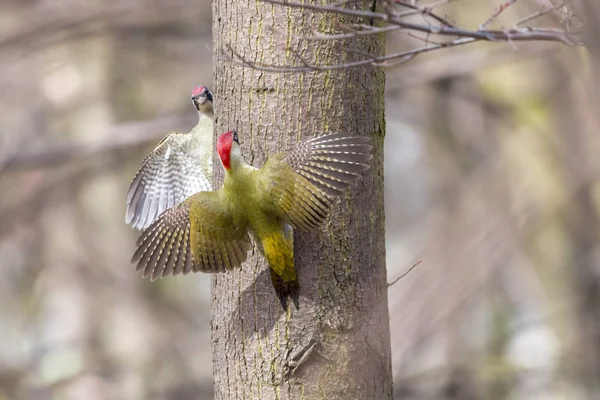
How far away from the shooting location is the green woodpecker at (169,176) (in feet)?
16.0

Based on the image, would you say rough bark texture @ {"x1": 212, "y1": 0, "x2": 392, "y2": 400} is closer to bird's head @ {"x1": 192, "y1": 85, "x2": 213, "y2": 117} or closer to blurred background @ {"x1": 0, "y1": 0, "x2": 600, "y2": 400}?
bird's head @ {"x1": 192, "y1": 85, "x2": 213, "y2": 117}

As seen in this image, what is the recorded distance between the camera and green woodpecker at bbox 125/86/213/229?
16.0 ft

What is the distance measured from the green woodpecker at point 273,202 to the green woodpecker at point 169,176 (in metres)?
1.39

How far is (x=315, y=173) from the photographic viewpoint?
3232 mm

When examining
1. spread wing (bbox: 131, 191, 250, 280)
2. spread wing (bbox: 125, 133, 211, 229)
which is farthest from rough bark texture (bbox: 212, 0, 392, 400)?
spread wing (bbox: 125, 133, 211, 229)

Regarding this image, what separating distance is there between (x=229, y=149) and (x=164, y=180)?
6.60 ft

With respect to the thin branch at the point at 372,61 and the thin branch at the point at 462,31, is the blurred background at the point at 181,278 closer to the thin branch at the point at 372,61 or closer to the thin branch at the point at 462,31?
the thin branch at the point at 372,61

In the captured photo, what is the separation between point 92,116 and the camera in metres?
12.3

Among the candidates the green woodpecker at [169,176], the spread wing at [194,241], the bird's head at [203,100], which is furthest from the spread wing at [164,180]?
the spread wing at [194,241]

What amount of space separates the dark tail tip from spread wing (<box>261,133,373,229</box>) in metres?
0.23

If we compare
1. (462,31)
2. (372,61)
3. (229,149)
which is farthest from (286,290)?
(462,31)

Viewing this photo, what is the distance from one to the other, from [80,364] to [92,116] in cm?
376

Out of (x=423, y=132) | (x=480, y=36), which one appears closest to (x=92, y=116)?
(x=423, y=132)

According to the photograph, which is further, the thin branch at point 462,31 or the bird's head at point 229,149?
the bird's head at point 229,149
